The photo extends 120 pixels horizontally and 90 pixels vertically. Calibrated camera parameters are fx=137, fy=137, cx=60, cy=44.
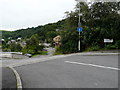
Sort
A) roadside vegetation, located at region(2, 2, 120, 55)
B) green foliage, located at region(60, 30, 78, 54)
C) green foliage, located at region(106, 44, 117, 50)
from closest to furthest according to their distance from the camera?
green foliage, located at region(106, 44, 117, 50), roadside vegetation, located at region(2, 2, 120, 55), green foliage, located at region(60, 30, 78, 54)

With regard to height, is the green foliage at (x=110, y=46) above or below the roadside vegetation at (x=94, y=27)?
below

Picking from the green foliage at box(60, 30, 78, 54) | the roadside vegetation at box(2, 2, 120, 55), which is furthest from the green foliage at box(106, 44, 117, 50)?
the green foliage at box(60, 30, 78, 54)

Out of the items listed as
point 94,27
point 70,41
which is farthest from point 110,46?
point 70,41

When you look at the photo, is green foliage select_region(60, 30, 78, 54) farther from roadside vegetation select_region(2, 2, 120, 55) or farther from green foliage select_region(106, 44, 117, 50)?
green foliage select_region(106, 44, 117, 50)

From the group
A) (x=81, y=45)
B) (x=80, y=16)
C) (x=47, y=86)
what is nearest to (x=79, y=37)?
(x=81, y=45)

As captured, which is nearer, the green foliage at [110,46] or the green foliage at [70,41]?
the green foliage at [110,46]

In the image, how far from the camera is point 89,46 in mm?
18391

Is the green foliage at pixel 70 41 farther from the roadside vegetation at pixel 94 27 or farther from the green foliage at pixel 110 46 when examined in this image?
the green foliage at pixel 110 46

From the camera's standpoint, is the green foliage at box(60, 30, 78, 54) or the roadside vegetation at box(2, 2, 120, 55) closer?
the roadside vegetation at box(2, 2, 120, 55)

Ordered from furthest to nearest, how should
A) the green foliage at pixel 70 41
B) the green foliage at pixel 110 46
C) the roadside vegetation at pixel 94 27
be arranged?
the green foliage at pixel 70 41 < the roadside vegetation at pixel 94 27 < the green foliage at pixel 110 46

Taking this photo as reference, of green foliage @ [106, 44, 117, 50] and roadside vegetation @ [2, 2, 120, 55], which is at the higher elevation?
roadside vegetation @ [2, 2, 120, 55]

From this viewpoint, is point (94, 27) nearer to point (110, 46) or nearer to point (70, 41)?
point (110, 46)

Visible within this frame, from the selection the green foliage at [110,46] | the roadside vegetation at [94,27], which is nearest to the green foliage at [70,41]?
the roadside vegetation at [94,27]

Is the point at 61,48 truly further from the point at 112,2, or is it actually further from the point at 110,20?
the point at 112,2
